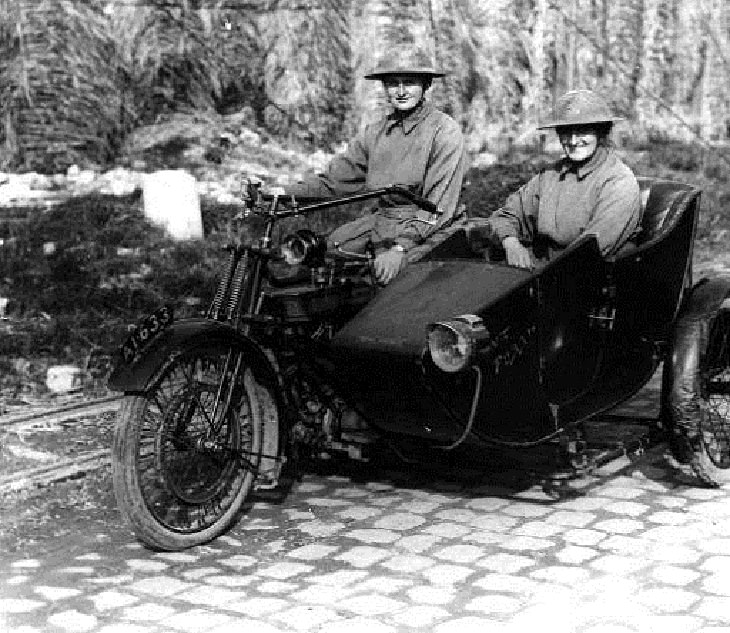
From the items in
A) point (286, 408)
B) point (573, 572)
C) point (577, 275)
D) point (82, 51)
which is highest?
point (82, 51)

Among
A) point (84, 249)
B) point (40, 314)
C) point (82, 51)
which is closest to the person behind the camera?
point (40, 314)

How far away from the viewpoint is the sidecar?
5711 mm

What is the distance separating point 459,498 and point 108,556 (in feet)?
5.64

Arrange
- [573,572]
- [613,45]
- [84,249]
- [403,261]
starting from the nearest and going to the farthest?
[573,572]
[403,261]
[84,249]
[613,45]

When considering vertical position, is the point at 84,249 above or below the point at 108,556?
above

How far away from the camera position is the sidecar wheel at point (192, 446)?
5465mm

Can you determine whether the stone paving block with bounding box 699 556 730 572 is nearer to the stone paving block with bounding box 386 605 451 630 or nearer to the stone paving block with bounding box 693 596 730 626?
the stone paving block with bounding box 693 596 730 626

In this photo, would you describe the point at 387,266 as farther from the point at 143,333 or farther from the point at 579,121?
the point at 143,333

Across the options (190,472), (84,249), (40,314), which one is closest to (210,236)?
(84,249)

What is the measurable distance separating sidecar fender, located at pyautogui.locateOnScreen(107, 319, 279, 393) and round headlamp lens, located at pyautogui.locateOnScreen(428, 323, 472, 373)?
0.84 metres

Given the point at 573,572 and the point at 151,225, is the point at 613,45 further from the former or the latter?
the point at 573,572

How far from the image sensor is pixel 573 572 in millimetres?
5406

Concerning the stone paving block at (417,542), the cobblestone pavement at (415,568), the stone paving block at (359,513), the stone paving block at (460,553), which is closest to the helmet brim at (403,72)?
the cobblestone pavement at (415,568)

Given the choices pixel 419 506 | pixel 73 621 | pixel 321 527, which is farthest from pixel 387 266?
pixel 73 621
